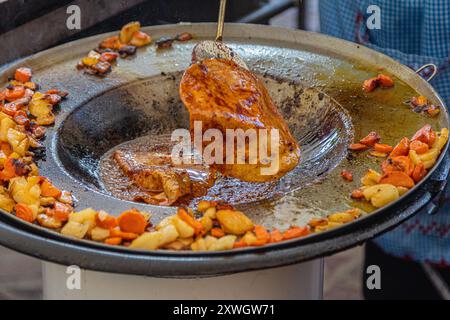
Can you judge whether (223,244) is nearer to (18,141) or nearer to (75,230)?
(75,230)

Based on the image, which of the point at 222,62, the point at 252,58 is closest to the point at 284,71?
the point at 252,58

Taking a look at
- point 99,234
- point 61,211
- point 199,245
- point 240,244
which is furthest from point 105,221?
point 240,244

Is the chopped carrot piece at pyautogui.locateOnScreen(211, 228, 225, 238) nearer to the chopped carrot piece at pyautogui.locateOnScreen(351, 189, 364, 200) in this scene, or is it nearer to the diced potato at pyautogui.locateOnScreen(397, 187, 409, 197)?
the chopped carrot piece at pyautogui.locateOnScreen(351, 189, 364, 200)

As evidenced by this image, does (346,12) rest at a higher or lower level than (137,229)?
higher

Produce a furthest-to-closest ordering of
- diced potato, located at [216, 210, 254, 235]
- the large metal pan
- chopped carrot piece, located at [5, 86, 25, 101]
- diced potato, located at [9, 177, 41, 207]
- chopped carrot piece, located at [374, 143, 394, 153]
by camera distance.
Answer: chopped carrot piece, located at [5, 86, 25, 101] → chopped carrot piece, located at [374, 143, 394, 153] → diced potato, located at [9, 177, 41, 207] → diced potato, located at [216, 210, 254, 235] → the large metal pan

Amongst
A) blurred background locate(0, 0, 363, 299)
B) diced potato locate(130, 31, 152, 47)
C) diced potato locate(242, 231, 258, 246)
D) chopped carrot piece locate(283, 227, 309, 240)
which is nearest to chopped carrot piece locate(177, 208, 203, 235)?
diced potato locate(242, 231, 258, 246)

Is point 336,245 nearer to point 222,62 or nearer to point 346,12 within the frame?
point 222,62
